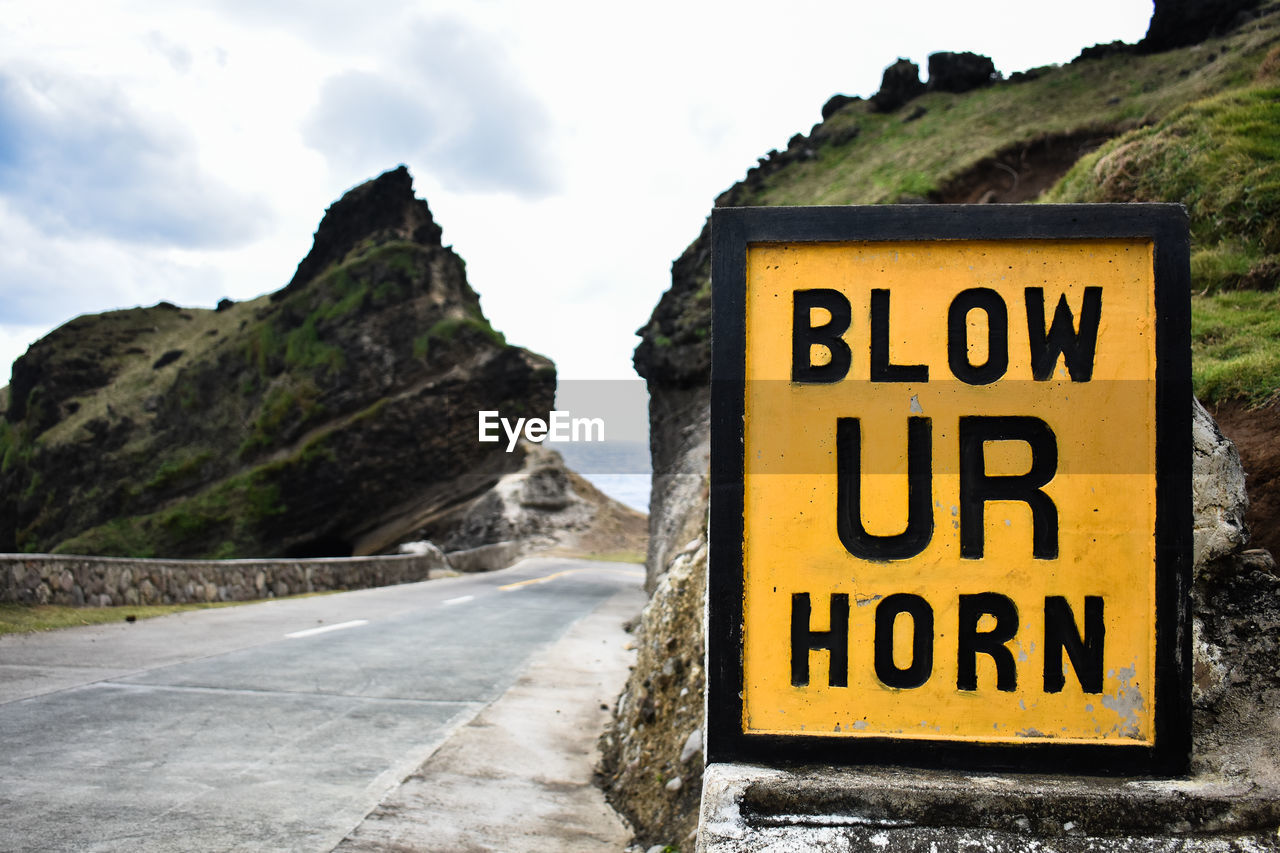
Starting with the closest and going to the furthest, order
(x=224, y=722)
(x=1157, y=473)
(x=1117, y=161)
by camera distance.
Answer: (x=1157, y=473)
(x=224, y=722)
(x=1117, y=161)

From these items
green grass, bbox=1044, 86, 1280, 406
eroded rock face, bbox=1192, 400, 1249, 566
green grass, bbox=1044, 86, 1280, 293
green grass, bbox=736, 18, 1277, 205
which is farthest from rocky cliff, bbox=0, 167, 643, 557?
eroded rock face, bbox=1192, 400, 1249, 566

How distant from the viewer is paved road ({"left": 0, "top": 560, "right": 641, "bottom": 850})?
12.5ft

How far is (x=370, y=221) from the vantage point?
59.7 m

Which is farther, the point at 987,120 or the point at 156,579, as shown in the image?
the point at 987,120

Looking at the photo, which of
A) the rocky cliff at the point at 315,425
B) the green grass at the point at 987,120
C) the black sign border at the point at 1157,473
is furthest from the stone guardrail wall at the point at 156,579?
the rocky cliff at the point at 315,425

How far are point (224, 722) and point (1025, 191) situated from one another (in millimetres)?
25749

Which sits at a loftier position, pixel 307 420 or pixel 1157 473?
pixel 307 420

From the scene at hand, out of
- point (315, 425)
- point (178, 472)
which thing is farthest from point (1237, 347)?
point (178, 472)

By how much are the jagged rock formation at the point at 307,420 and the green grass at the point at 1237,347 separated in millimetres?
42645

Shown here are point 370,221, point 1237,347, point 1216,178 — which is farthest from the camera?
point 370,221

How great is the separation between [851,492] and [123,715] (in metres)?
Answer: 5.19

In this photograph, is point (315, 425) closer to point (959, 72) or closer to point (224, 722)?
point (959, 72)

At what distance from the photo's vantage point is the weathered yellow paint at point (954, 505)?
2467 mm

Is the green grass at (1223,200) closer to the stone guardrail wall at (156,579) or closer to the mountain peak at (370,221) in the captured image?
the stone guardrail wall at (156,579)
